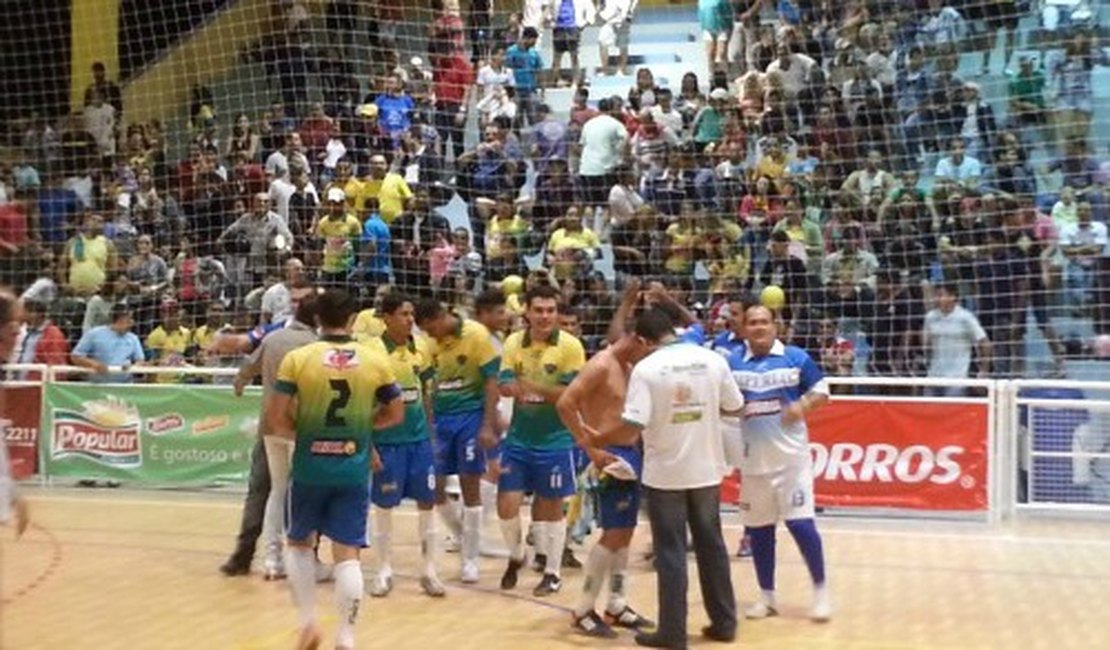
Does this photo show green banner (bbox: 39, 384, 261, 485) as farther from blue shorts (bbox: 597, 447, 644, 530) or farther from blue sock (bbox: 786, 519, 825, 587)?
blue sock (bbox: 786, 519, 825, 587)

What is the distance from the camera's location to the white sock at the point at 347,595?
337 inches

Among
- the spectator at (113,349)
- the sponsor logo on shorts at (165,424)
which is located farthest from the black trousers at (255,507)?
the spectator at (113,349)

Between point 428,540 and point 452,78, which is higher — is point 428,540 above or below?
below

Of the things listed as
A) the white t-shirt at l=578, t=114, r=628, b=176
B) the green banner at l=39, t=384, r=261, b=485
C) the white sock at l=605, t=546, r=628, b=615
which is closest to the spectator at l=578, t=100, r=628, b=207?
the white t-shirt at l=578, t=114, r=628, b=176

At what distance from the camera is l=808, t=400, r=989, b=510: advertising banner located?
1421 centimetres

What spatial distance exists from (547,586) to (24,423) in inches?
319

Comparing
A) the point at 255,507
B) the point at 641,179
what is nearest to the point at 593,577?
the point at 255,507

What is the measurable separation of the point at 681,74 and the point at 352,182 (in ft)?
18.7

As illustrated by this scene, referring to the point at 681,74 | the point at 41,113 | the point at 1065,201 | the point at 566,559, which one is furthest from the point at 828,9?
the point at 41,113

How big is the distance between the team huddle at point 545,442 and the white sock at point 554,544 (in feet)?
0.04

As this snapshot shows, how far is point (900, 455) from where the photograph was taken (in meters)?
14.4

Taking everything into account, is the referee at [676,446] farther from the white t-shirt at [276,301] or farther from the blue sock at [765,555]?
the white t-shirt at [276,301]

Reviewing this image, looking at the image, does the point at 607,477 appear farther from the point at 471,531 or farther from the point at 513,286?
the point at 513,286

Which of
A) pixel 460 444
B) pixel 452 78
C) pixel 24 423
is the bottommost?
pixel 24 423
